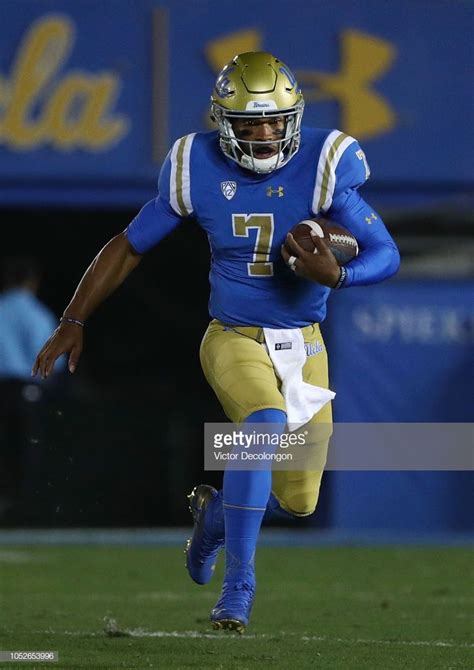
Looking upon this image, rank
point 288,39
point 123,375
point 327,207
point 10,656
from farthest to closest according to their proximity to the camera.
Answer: point 123,375, point 288,39, point 327,207, point 10,656

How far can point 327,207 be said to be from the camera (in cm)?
579

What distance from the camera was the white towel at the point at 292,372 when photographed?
5809 millimetres

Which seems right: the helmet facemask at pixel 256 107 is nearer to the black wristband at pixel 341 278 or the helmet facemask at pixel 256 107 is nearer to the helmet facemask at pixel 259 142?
the helmet facemask at pixel 259 142

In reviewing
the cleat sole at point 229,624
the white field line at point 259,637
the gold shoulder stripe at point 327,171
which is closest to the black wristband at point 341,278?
the gold shoulder stripe at point 327,171

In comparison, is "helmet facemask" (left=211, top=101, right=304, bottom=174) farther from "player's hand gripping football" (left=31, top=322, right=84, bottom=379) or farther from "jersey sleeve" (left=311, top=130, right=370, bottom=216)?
"player's hand gripping football" (left=31, top=322, right=84, bottom=379)

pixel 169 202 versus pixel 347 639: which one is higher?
pixel 169 202

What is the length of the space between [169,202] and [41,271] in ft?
24.1

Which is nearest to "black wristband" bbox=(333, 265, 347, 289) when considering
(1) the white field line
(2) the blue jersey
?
(2) the blue jersey

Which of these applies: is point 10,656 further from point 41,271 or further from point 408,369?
point 41,271

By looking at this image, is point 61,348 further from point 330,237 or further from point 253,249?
point 330,237

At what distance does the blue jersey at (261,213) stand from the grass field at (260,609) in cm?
121

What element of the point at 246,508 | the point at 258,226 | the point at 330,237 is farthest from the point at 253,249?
the point at 246,508

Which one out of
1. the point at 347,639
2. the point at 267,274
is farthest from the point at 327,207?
the point at 347,639

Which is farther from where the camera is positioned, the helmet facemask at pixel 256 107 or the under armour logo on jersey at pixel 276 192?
the under armour logo on jersey at pixel 276 192
